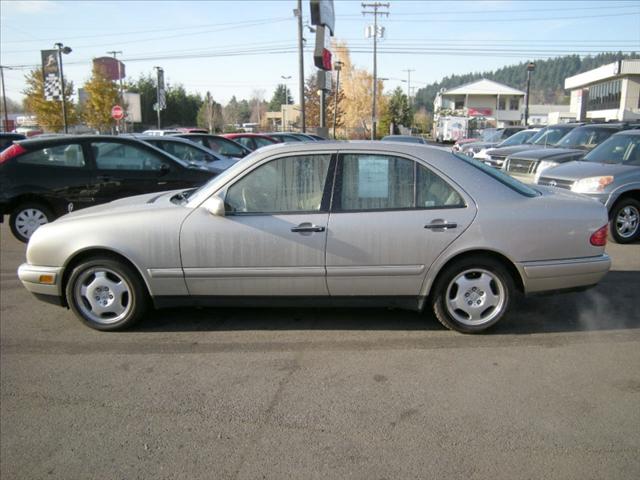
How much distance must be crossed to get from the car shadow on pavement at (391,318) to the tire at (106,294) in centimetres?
22

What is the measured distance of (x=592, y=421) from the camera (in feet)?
10.2

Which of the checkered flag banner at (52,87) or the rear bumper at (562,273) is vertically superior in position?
the checkered flag banner at (52,87)

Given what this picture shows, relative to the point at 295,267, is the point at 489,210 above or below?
above

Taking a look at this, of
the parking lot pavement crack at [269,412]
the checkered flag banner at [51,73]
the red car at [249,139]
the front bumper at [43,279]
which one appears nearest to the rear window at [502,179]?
the parking lot pavement crack at [269,412]

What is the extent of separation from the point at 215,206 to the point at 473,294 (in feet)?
7.32

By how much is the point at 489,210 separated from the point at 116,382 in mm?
3112

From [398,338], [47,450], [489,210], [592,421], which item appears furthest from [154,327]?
[592,421]

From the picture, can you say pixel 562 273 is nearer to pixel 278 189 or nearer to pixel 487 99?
pixel 278 189

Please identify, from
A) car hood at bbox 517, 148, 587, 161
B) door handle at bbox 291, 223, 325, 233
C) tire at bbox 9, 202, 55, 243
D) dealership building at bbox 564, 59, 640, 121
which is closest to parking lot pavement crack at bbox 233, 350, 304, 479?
door handle at bbox 291, 223, 325, 233

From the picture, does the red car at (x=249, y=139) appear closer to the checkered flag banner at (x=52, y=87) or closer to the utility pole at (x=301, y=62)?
the utility pole at (x=301, y=62)

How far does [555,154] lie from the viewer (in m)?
10.4

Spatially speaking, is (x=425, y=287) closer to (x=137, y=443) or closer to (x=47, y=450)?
(x=137, y=443)

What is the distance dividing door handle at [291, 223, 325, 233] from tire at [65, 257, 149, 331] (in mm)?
1438

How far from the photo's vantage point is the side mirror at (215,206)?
13.8 ft
